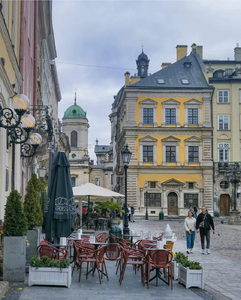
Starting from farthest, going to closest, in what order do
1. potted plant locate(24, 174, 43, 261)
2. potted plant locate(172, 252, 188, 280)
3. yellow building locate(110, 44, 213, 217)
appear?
1. yellow building locate(110, 44, 213, 217)
2. potted plant locate(24, 174, 43, 261)
3. potted plant locate(172, 252, 188, 280)

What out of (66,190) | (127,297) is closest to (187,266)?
(127,297)

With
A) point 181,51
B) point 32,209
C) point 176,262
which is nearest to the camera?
point 176,262

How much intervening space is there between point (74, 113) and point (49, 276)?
99144 millimetres

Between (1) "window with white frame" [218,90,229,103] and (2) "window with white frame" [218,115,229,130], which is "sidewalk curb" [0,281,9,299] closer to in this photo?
(2) "window with white frame" [218,115,229,130]

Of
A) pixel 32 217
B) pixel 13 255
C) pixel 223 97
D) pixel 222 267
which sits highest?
pixel 223 97

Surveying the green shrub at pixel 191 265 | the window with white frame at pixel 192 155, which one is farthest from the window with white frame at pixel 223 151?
the green shrub at pixel 191 265

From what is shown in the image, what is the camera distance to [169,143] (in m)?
55.0

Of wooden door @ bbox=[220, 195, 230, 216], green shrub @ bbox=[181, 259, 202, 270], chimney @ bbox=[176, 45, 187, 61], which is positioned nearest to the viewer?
green shrub @ bbox=[181, 259, 202, 270]

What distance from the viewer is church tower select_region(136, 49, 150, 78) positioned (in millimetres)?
73750

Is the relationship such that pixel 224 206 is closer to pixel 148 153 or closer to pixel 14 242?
pixel 148 153

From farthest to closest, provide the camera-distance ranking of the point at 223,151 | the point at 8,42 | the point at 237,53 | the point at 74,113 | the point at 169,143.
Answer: the point at 74,113 < the point at 237,53 < the point at 223,151 < the point at 169,143 < the point at 8,42

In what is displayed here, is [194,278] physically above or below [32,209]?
below

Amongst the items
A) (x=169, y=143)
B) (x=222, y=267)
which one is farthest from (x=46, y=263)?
(x=169, y=143)

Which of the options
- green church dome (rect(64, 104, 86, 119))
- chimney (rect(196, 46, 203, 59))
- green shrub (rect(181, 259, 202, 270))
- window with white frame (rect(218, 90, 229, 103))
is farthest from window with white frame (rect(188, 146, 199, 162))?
green church dome (rect(64, 104, 86, 119))
